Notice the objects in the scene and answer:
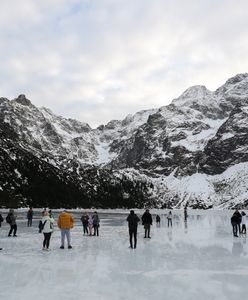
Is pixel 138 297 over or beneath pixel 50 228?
beneath

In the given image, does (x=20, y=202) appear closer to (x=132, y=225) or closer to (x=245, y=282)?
(x=132, y=225)

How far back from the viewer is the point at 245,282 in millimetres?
16359

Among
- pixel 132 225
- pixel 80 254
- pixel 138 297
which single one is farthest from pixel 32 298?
pixel 132 225

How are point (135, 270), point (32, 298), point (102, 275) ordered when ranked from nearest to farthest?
point (32, 298)
point (102, 275)
point (135, 270)

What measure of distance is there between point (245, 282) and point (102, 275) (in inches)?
209

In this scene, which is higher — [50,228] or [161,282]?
[50,228]

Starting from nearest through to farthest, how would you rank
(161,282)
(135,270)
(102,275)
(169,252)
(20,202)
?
(161,282)
(102,275)
(135,270)
(169,252)
(20,202)

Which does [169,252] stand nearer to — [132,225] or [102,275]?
[132,225]

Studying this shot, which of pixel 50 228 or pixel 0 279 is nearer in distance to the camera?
pixel 0 279

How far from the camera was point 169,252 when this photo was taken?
25.6m

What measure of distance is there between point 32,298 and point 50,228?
12.3 m

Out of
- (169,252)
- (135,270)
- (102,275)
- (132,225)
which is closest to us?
(102,275)

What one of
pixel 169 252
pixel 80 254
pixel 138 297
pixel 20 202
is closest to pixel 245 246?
pixel 169 252

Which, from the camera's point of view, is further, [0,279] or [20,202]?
[20,202]
